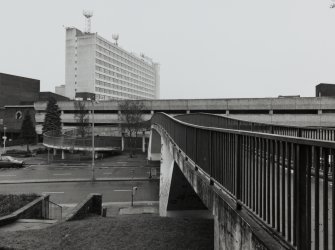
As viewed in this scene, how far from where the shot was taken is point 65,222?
560 inches

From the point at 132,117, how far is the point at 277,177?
2076 inches

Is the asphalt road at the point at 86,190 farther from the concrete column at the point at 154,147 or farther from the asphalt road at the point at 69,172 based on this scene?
the concrete column at the point at 154,147

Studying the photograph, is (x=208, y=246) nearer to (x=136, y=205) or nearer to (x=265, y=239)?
(x=265, y=239)

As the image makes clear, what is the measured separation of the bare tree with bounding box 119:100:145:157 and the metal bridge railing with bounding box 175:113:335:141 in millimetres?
31694

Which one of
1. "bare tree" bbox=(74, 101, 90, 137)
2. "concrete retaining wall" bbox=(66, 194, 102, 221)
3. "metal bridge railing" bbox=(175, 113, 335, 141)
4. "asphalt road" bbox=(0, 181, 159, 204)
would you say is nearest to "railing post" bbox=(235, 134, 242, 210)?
"metal bridge railing" bbox=(175, 113, 335, 141)

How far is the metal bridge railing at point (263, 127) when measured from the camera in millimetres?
11039

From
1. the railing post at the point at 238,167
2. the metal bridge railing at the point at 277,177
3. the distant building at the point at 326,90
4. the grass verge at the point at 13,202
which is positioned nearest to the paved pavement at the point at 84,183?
the grass verge at the point at 13,202

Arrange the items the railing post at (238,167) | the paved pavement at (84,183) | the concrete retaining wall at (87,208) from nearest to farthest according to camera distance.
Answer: the railing post at (238,167) < the concrete retaining wall at (87,208) < the paved pavement at (84,183)

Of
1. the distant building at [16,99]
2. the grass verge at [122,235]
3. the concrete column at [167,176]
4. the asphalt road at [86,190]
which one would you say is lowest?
the asphalt road at [86,190]

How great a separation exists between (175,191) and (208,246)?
16.2ft

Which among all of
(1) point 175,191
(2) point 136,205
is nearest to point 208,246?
(1) point 175,191

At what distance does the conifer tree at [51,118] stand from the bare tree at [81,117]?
3646mm

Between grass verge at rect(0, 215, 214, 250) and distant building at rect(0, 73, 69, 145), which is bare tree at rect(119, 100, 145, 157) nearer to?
distant building at rect(0, 73, 69, 145)

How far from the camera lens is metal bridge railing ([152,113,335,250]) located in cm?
287
